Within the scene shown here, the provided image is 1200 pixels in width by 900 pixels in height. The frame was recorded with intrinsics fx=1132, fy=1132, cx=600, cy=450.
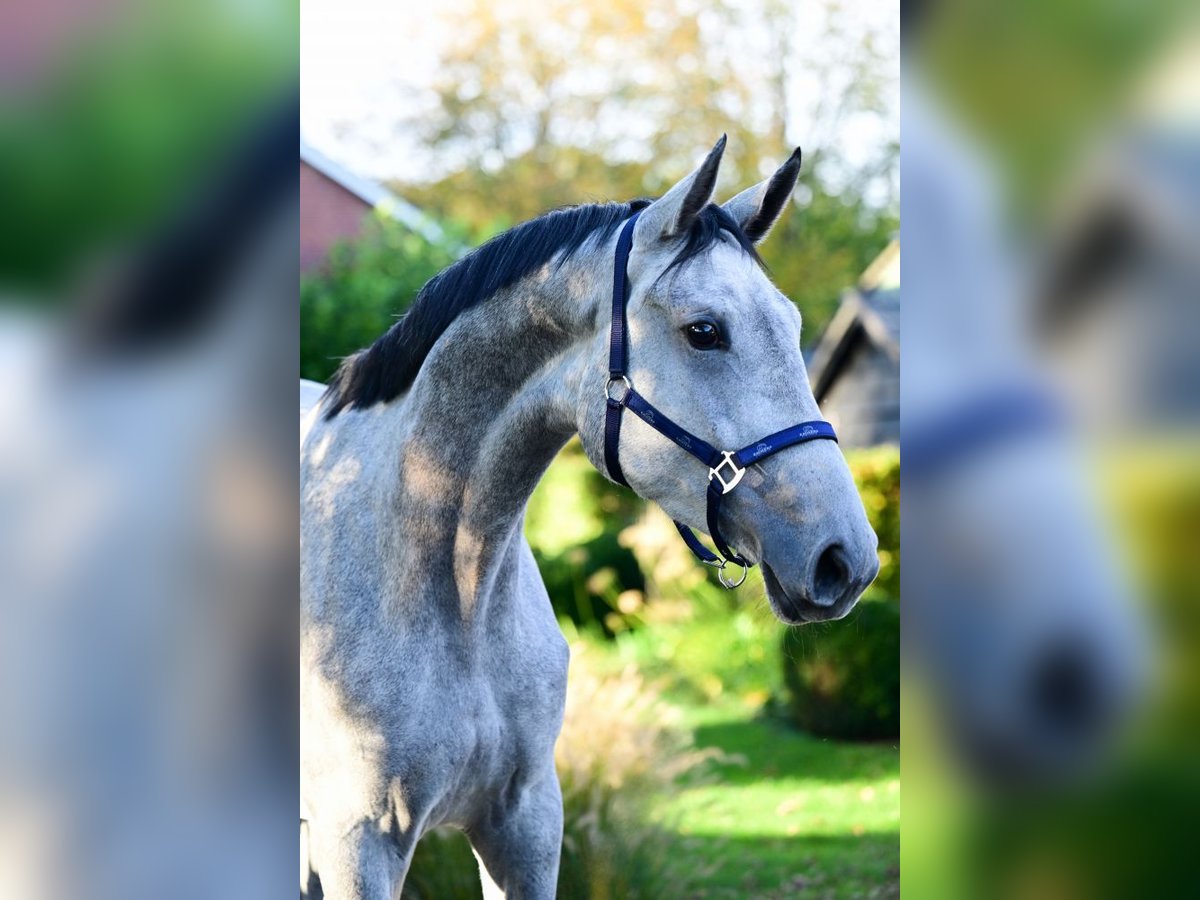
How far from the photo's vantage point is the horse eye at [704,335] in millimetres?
1776

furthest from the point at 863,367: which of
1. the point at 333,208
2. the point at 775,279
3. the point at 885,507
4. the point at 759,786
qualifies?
the point at 775,279

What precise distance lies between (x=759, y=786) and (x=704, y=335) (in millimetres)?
4741

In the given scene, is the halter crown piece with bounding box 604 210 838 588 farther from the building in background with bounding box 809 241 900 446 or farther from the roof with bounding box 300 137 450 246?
the building in background with bounding box 809 241 900 446

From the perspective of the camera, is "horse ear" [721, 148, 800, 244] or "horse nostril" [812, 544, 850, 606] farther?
"horse ear" [721, 148, 800, 244]

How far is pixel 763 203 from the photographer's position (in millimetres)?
1950

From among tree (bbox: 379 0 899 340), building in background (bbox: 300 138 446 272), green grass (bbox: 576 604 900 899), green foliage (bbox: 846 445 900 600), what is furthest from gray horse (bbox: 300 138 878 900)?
tree (bbox: 379 0 899 340)

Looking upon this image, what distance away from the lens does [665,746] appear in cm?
427

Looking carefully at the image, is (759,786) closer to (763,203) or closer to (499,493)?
(499,493)

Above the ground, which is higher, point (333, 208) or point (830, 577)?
point (830, 577)

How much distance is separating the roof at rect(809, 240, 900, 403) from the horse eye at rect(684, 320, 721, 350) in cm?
630
